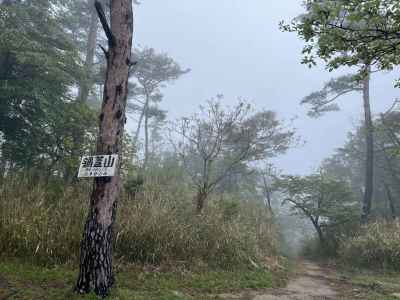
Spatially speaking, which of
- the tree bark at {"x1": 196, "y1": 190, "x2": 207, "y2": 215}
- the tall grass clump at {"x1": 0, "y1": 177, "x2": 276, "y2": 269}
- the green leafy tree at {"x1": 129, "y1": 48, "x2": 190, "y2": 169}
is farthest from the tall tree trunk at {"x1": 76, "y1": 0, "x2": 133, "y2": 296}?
the green leafy tree at {"x1": 129, "y1": 48, "x2": 190, "y2": 169}

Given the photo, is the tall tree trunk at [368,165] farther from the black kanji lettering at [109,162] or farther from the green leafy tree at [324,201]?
Result: the black kanji lettering at [109,162]

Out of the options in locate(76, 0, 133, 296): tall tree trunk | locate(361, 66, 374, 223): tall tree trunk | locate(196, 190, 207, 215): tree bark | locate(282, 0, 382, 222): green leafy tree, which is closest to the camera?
locate(282, 0, 382, 222): green leafy tree

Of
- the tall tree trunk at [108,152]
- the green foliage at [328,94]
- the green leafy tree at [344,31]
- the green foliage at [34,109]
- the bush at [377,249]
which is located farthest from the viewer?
the green foliage at [328,94]

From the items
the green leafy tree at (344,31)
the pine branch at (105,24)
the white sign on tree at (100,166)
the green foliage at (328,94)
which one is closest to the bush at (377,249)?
the green leafy tree at (344,31)

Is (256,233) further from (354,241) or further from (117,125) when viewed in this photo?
(117,125)

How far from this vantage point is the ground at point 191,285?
3.51 m

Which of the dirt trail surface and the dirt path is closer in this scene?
the dirt trail surface

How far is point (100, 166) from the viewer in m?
3.39

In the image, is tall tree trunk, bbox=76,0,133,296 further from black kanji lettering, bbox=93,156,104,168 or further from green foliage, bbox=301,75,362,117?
green foliage, bbox=301,75,362,117

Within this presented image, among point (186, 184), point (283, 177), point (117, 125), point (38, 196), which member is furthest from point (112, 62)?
point (283, 177)

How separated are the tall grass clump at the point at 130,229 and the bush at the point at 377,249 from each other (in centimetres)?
370

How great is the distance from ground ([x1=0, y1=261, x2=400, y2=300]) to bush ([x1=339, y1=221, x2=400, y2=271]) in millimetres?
1617

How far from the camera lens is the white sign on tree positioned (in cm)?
336

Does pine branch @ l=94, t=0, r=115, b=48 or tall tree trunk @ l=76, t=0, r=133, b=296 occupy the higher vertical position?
pine branch @ l=94, t=0, r=115, b=48
